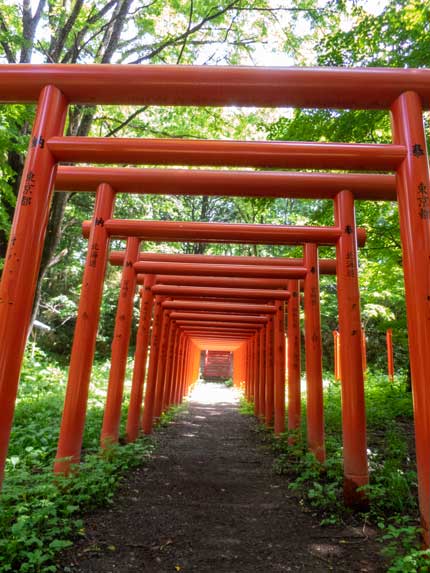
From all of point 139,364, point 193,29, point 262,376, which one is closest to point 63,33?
point 193,29

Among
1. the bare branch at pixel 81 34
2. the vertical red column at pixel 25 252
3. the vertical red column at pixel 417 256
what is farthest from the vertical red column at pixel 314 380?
the bare branch at pixel 81 34

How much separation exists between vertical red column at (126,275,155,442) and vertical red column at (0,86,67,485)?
4524 mm

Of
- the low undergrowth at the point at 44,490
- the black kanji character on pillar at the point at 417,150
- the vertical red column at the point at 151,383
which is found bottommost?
the low undergrowth at the point at 44,490

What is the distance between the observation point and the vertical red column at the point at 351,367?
4.51 metres

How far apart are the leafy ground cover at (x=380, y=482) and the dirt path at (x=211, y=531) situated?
22 cm

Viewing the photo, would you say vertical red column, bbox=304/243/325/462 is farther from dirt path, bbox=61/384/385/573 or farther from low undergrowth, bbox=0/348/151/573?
low undergrowth, bbox=0/348/151/573

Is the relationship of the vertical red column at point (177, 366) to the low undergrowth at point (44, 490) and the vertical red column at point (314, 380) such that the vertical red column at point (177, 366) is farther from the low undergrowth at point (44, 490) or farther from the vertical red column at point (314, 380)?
the vertical red column at point (314, 380)

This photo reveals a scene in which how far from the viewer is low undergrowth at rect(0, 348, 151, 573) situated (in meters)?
3.03

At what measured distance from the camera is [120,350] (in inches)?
268

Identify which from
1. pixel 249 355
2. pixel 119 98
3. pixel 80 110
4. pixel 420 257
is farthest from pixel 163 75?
pixel 249 355

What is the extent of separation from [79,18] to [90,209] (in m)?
9.07

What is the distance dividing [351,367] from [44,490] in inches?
128

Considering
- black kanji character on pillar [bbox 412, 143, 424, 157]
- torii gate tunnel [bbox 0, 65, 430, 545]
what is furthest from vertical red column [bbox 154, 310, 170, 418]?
black kanji character on pillar [bbox 412, 143, 424, 157]

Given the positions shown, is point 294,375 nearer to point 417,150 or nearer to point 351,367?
point 351,367
